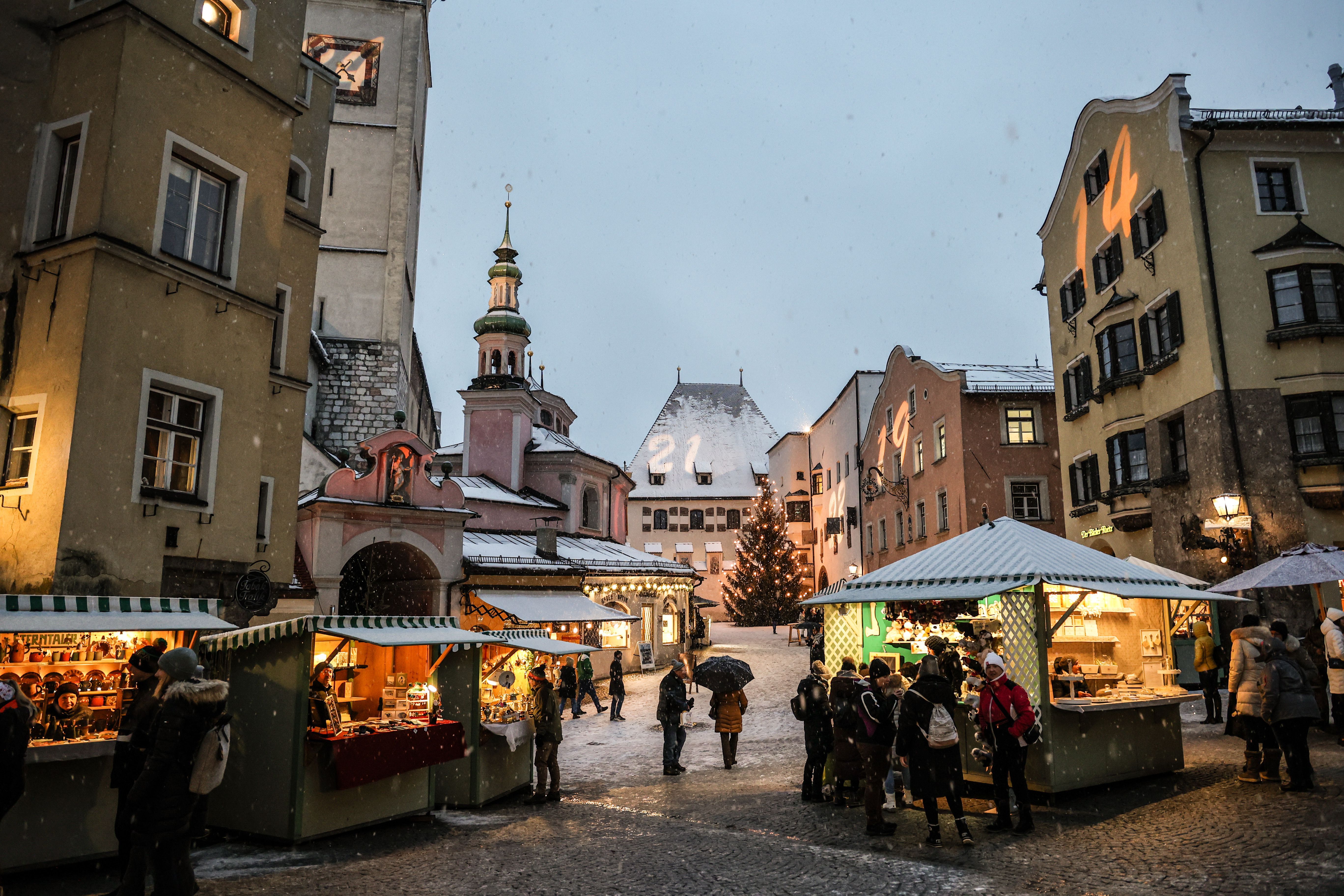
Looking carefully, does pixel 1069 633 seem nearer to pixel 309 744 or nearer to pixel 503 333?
pixel 309 744

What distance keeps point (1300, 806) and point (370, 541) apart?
67.9 feet

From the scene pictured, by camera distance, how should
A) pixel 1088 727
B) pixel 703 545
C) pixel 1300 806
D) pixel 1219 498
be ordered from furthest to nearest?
pixel 703 545, pixel 1219 498, pixel 1088 727, pixel 1300 806

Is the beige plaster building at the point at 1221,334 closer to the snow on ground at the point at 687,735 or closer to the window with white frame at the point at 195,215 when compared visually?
the snow on ground at the point at 687,735

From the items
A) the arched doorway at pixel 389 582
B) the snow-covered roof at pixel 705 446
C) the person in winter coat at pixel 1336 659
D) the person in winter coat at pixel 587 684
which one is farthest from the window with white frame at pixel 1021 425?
the snow-covered roof at pixel 705 446

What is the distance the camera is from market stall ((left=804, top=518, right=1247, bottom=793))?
1084 centimetres

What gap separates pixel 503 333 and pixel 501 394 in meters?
4.81

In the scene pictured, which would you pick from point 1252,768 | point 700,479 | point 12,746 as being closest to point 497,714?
point 12,746

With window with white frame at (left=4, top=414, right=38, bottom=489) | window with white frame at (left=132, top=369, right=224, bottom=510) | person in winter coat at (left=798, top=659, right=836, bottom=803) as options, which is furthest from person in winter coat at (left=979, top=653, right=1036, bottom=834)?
window with white frame at (left=4, top=414, right=38, bottom=489)

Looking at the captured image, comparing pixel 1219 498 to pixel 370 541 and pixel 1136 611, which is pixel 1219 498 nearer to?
pixel 1136 611

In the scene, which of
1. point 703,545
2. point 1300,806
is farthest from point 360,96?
point 703,545

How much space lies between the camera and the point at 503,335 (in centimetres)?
4331

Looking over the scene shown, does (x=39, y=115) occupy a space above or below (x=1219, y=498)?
above

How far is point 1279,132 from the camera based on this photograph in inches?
844

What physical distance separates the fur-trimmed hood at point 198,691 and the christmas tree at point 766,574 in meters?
49.3
